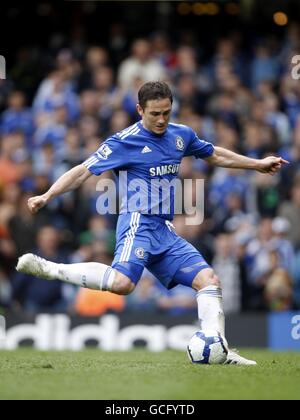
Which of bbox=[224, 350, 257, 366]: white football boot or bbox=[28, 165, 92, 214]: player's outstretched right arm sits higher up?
bbox=[28, 165, 92, 214]: player's outstretched right arm

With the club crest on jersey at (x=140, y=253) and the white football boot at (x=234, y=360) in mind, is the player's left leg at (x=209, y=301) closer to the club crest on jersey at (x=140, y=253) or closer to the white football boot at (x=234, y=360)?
the white football boot at (x=234, y=360)

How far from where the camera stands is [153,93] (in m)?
9.40

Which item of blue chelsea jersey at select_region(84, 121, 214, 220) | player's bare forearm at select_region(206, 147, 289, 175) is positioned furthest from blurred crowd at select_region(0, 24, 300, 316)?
blue chelsea jersey at select_region(84, 121, 214, 220)

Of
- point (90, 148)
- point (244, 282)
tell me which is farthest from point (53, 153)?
point (244, 282)

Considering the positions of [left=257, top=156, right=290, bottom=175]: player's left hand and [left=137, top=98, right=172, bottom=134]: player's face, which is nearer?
[left=137, top=98, right=172, bottom=134]: player's face

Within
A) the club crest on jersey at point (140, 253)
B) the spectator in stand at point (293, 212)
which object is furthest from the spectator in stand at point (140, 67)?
the club crest on jersey at point (140, 253)

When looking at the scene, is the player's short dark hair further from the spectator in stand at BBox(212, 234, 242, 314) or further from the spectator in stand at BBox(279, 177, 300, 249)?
the spectator in stand at BBox(279, 177, 300, 249)

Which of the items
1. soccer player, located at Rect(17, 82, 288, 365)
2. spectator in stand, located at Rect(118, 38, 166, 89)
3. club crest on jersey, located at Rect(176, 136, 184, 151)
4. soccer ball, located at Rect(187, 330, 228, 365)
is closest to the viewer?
soccer ball, located at Rect(187, 330, 228, 365)

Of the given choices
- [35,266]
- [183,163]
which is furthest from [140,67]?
[35,266]

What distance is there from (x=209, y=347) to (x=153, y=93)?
7.30ft

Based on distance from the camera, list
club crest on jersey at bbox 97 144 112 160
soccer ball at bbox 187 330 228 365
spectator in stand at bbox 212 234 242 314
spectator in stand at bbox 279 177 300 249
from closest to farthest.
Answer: soccer ball at bbox 187 330 228 365 → club crest on jersey at bbox 97 144 112 160 → spectator in stand at bbox 212 234 242 314 → spectator in stand at bbox 279 177 300 249

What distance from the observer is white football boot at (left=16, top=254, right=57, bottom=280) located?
9.34 metres

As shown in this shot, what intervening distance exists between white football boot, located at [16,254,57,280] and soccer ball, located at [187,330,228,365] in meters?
1.36

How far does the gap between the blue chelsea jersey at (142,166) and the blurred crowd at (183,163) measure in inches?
231
